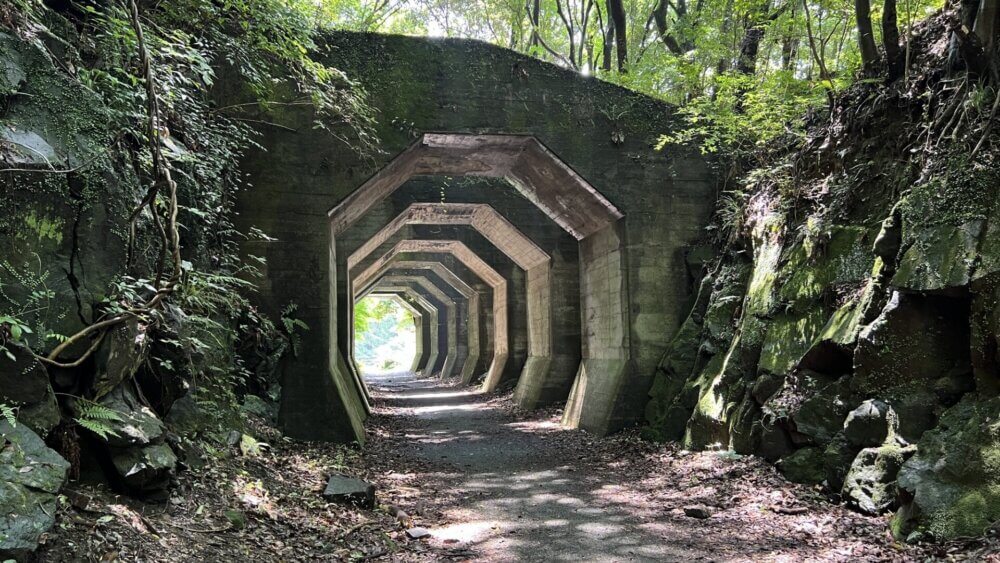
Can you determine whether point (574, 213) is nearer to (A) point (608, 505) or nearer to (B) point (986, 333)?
(A) point (608, 505)

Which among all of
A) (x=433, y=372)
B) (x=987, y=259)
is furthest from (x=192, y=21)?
(x=433, y=372)

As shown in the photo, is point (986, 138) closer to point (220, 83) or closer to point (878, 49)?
point (878, 49)

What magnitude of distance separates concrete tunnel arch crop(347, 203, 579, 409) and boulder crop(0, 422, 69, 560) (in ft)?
35.2

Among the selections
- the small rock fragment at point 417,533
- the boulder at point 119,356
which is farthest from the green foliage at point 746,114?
the boulder at point 119,356

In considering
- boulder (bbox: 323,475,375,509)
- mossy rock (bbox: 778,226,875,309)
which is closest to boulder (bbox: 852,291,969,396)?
mossy rock (bbox: 778,226,875,309)

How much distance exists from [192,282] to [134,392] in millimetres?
1086

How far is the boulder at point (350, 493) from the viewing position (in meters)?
5.76

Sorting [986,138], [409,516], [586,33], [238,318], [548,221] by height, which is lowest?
[409,516]

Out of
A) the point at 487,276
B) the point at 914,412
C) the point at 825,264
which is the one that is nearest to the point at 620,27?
the point at 487,276

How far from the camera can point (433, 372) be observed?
30.1 m

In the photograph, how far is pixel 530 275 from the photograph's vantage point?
15688 mm

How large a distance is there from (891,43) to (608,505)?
17.7 feet

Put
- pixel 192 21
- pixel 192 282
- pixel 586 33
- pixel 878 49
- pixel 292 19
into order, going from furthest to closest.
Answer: pixel 586 33 < pixel 878 49 < pixel 292 19 < pixel 192 21 < pixel 192 282

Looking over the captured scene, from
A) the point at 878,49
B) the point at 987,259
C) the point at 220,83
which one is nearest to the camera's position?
the point at 987,259
